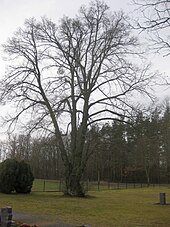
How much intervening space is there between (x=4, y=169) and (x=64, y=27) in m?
13.0

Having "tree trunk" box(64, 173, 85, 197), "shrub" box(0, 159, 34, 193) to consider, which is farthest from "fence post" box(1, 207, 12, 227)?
"tree trunk" box(64, 173, 85, 197)

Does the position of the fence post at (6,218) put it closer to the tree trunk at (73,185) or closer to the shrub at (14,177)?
the shrub at (14,177)

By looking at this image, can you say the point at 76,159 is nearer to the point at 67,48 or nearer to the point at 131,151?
the point at 67,48

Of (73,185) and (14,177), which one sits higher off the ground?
(14,177)

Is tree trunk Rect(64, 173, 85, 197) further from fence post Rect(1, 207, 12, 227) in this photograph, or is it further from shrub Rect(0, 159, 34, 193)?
fence post Rect(1, 207, 12, 227)

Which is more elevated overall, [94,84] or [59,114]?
[94,84]

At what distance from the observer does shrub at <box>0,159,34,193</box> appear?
26969 mm

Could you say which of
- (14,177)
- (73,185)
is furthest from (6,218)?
(73,185)

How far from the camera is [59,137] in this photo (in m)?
28.7

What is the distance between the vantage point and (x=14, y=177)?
88.5 ft

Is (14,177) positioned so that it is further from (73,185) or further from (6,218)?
(6,218)

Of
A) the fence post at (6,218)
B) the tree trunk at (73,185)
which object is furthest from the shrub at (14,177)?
the fence post at (6,218)

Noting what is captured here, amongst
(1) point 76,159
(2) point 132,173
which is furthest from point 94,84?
(2) point 132,173

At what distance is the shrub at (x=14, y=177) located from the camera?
2697 cm
